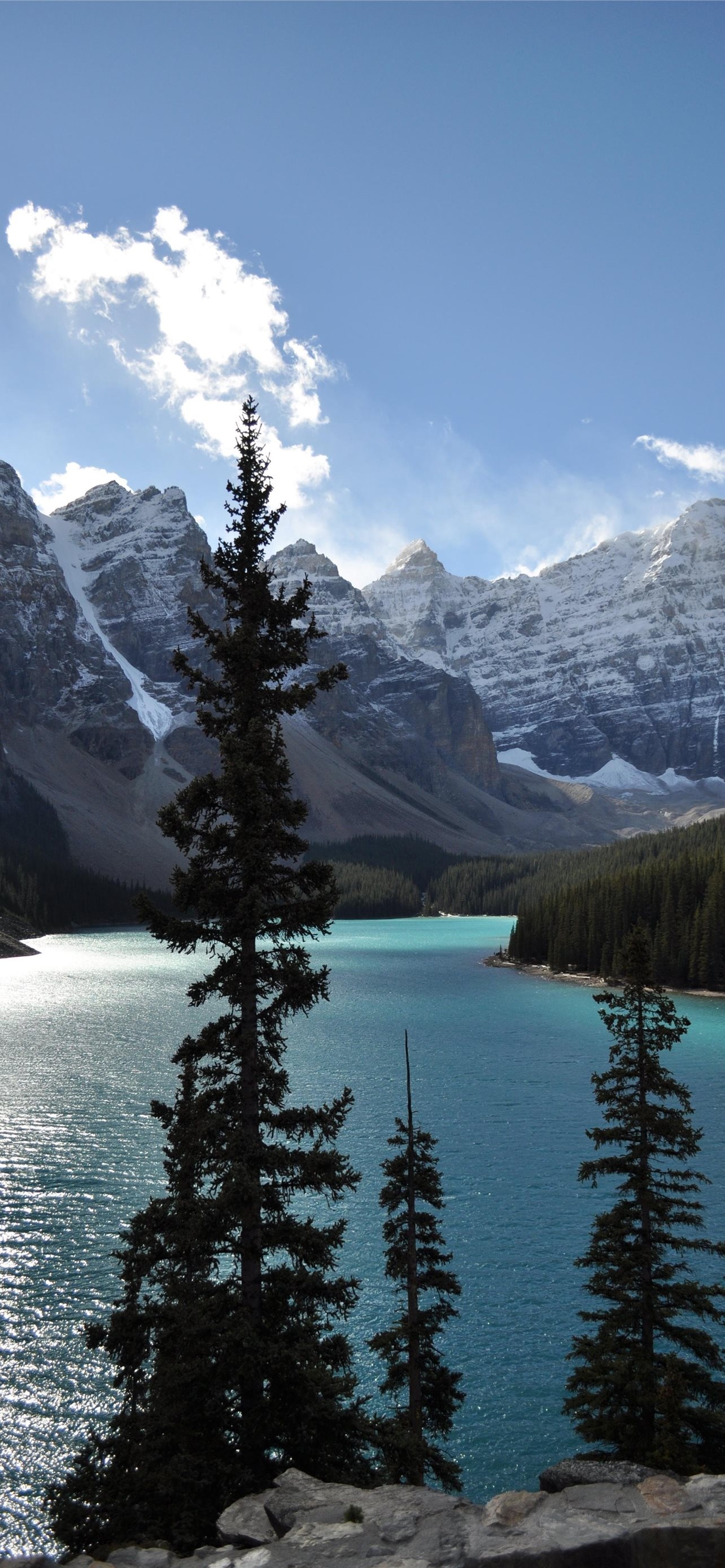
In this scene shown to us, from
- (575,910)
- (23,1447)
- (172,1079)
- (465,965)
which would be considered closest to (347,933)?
(465,965)

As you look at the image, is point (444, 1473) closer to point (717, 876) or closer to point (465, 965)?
point (717, 876)

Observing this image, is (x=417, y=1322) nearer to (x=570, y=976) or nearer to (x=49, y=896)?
(x=570, y=976)

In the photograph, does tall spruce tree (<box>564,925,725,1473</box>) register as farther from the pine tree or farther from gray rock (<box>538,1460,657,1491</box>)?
gray rock (<box>538,1460,657,1491</box>)

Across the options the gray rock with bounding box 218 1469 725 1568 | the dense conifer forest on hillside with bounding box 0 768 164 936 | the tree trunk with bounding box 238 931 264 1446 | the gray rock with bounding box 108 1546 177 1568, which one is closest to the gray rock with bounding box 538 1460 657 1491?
the gray rock with bounding box 218 1469 725 1568

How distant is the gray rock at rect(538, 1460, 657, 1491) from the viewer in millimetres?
11133

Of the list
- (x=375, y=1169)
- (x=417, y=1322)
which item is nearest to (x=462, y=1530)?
(x=417, y=1322)

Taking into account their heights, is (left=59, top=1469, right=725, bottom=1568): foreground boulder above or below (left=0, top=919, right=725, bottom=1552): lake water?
above

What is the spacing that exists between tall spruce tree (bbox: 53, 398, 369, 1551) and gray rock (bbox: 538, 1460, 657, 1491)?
287 cm

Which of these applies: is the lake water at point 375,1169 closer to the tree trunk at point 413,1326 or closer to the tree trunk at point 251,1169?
the tree trunk at point 413,1326

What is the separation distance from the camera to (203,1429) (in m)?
12.7

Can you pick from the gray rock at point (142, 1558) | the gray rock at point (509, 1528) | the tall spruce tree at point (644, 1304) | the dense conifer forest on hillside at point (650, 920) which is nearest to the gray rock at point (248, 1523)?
the gray rock at point (509, 1528)

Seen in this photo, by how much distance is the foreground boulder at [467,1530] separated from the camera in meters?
7.24

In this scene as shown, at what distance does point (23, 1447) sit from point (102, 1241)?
10699 millimetres

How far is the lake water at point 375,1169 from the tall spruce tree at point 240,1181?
711cm
